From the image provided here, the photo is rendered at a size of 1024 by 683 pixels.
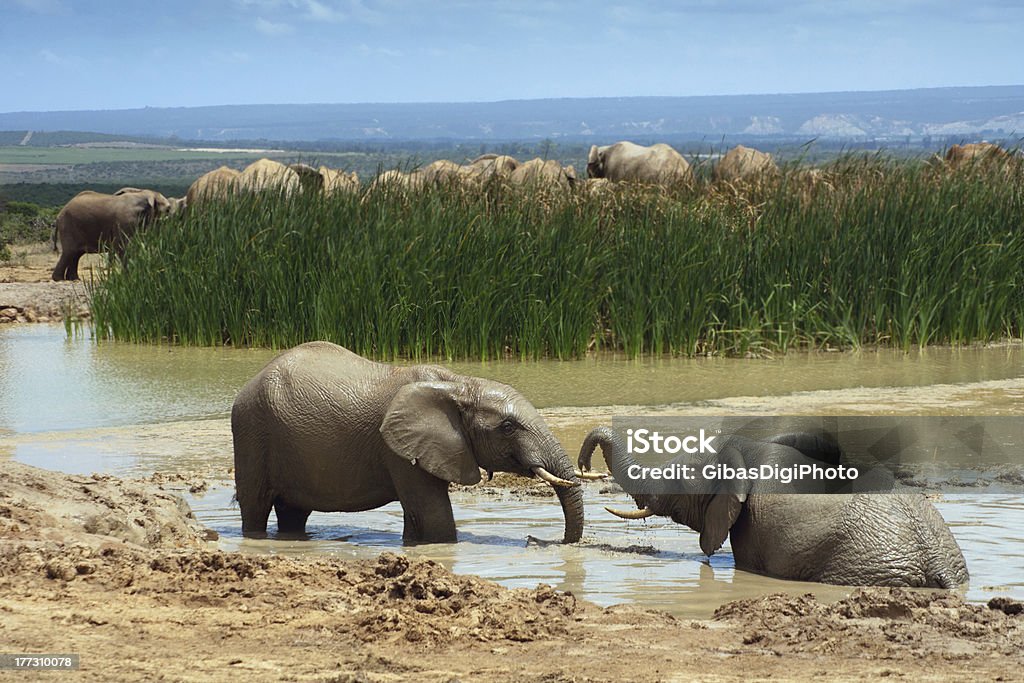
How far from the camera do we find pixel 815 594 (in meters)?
5.92

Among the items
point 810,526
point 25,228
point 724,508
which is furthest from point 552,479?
point 25,228

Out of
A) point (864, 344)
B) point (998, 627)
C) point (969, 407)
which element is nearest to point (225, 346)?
point (864, 344)

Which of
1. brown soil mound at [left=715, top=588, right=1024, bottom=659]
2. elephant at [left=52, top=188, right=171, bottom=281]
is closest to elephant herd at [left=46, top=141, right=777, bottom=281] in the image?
elephant at [left=52, top=188, right=171, bottom=281]

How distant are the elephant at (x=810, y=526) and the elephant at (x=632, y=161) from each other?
16376 mm

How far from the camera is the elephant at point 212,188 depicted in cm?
1626

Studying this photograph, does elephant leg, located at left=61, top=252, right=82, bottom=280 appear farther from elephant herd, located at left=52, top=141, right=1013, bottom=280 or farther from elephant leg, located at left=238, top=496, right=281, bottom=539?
elephant leg, located at left=238, top=496, right=281, bottom=539

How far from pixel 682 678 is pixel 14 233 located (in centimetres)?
2527

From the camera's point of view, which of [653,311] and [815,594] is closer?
[815,594]

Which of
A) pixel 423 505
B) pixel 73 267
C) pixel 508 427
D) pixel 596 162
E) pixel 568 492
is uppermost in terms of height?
pixel 596 162

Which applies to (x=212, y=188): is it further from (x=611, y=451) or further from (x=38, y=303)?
(x=611, y=451)

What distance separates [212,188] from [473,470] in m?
11.3

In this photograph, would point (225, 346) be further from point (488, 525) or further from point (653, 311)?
point (488, 525)

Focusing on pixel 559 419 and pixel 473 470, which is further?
pixel 559 419

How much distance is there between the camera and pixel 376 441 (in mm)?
7125
